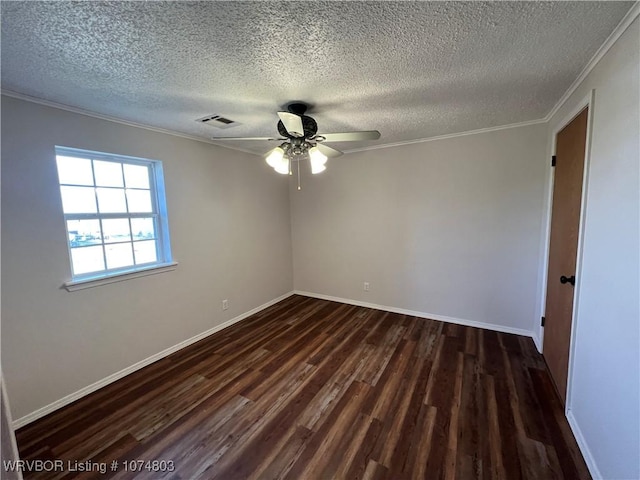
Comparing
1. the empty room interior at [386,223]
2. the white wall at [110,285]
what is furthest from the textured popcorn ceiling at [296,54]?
the white wall at [110,285]

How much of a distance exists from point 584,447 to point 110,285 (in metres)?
3.60

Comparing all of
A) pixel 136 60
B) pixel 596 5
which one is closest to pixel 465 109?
pixel 596 5

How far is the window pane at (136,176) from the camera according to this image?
99.0 inches

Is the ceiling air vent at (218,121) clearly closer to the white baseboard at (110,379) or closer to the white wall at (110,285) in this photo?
the white wall at (110,285)

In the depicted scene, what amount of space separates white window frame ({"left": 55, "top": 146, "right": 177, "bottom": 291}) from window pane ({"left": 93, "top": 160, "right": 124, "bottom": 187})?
0.03 metres

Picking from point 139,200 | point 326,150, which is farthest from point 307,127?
point 139,200

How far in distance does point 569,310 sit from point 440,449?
1.39m

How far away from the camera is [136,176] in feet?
8.48

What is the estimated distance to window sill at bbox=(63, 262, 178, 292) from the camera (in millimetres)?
2100

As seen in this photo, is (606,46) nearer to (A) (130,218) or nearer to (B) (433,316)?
(B) (433,316)

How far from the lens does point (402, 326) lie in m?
3.32

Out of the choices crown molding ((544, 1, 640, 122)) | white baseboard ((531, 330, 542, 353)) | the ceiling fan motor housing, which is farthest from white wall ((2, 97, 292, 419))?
white baseboard ((531, 330, 542, 353))

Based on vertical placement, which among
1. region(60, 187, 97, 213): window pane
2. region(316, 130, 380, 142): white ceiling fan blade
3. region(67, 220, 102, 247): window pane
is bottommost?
region(67, 220, 102, 247): window pane

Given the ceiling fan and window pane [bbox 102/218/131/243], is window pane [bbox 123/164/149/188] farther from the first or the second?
the ceiling fan
